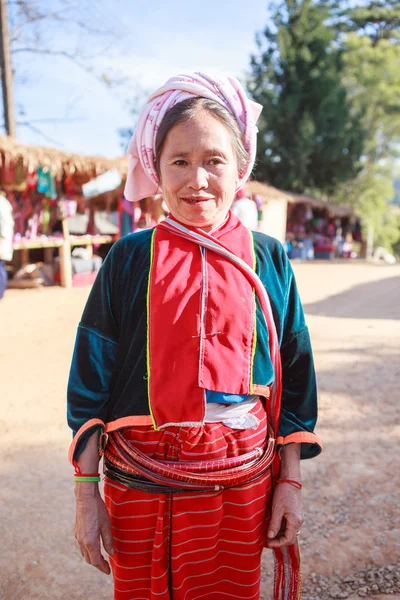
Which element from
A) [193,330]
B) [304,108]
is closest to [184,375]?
[193,330]

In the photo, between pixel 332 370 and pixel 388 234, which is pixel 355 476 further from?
pixel 388 234

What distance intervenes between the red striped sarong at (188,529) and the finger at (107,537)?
12 millimetres

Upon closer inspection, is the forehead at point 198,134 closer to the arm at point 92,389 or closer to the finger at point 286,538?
the arm at point 92,389

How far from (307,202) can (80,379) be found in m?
19.5

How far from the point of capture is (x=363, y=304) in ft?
27.1

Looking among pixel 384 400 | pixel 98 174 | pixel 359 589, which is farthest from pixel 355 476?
pixel 98 174

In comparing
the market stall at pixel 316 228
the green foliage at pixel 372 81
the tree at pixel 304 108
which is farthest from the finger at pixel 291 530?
the green foliage at pixel 372 81

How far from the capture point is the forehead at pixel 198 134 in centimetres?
112

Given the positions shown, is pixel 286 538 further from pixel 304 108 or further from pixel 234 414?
pixel 304 108

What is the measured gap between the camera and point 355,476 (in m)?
2.82

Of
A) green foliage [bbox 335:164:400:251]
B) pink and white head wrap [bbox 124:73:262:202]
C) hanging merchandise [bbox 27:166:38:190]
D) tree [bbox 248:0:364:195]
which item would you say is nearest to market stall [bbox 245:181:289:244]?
tree [bbox 248:0:364:195]

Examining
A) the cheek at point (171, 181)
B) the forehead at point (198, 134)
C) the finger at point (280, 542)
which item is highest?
the forehead at point (198, 134)

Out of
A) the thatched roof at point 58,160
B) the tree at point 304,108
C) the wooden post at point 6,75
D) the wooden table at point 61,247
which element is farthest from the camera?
the tree at point 304,108

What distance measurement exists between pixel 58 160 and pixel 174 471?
8.50 meters
